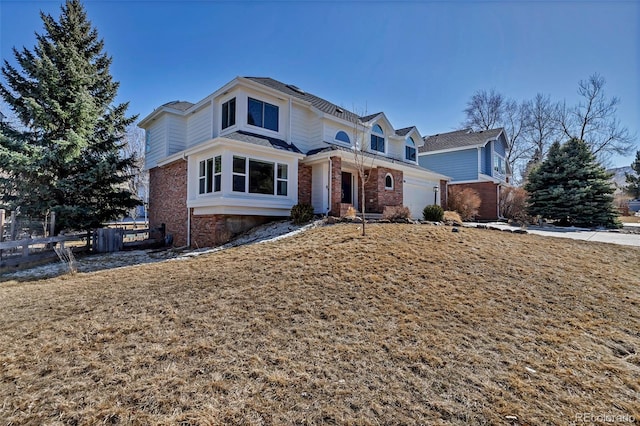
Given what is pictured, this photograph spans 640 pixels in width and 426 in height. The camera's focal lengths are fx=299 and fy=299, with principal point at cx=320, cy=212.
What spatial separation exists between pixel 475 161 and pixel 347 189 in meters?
13.2

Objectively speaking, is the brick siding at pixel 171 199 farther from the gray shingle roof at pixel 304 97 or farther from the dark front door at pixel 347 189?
the dark front door at pixel 347 189

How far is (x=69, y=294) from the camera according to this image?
5711mm

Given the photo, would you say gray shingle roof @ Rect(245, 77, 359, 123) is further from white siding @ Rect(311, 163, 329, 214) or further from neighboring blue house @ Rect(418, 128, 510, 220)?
neighboring blue house @ Rect(418, 128, 510, 220)

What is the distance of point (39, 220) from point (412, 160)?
2034 cm

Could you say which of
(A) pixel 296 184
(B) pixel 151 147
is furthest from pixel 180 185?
(A) pixel 296 184

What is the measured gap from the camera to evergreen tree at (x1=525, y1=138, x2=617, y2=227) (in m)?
17.3

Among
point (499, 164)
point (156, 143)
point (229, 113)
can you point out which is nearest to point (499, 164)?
point (499, 164)

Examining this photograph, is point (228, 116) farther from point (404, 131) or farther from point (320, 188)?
point (404, 131)

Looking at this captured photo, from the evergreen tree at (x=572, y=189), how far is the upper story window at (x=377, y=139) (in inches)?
413

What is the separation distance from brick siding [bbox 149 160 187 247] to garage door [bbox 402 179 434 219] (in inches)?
469

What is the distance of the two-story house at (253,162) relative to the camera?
38.5ft

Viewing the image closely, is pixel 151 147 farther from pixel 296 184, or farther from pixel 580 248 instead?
pixel 580 248

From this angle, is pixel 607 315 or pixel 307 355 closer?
pixel 307 355

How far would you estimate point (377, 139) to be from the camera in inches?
702
